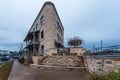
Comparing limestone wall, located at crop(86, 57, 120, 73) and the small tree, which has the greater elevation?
the small tree

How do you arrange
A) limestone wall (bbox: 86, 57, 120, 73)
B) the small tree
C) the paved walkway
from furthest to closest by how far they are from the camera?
the small tree, the paved walkway, limestone wall (bbox: 86, 57, 120, 73)

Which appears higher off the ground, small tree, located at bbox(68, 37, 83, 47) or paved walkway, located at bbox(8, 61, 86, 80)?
small tree, located at bbox(68, 37, 83, 47)

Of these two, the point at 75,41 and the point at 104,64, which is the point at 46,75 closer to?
the point at 104,64

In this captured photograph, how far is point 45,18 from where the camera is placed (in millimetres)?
30453

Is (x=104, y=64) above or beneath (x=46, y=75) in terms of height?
above

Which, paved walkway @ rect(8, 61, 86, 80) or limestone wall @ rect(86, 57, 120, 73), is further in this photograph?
paved walkway @ rect(8, 61, 86, 80)

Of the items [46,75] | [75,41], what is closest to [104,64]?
[46,75]

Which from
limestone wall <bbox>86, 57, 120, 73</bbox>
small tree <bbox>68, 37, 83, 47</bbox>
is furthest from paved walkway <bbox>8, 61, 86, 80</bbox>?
small tree <bbox>68, 37, 83, 47</bbox>

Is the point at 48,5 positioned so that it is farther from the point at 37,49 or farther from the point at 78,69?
the point at 78,69

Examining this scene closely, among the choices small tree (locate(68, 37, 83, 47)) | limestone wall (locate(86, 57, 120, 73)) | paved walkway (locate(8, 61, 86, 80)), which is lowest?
paved walkway (locate(8, 61, 86, 80))

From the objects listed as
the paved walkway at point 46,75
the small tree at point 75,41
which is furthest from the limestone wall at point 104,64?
the small tree at point 75,41

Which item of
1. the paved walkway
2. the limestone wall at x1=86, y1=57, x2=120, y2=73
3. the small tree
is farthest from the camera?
the small tree

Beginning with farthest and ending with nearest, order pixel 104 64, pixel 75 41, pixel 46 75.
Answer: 1. pixel 75 41
2. pixel 46 75
3. pixel 104 64

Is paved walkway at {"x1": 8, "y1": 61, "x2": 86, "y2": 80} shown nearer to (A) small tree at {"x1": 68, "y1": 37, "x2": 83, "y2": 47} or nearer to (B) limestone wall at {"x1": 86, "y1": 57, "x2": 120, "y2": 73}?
(B) limestone wall at {"x1": 86, "y1": 57, "x2": 120, "y2": 73}
